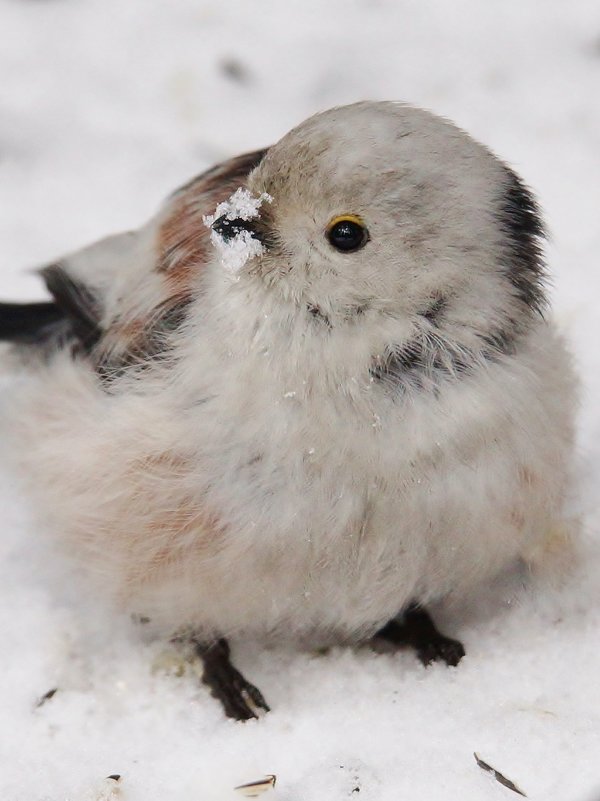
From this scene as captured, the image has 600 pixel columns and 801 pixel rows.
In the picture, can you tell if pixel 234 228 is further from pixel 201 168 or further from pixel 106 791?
pixel 201 168

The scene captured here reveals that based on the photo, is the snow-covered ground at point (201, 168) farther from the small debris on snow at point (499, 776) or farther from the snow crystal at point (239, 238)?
the snow crystal at point (239, 238)

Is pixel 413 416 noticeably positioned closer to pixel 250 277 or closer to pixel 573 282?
pixel 250 277

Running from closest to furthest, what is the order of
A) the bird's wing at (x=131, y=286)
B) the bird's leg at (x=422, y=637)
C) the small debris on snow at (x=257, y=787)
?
the small debris on snow at (x=257, y=787) → the bird's wing at (x=131, y=286) → the bird's leg at (x=422, y=637)

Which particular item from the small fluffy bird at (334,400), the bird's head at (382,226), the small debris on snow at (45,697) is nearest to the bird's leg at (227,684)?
the small fluffy bird at (334,400)

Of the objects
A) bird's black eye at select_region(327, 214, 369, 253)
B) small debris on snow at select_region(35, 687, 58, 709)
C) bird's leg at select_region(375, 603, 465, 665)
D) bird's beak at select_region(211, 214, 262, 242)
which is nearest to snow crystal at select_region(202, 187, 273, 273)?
bird's beak at select_region(211, 214, 262, 242)

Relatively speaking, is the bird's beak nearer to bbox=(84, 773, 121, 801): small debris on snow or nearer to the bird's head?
the bird's head

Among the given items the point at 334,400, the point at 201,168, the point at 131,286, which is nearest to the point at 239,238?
the point at 334,400

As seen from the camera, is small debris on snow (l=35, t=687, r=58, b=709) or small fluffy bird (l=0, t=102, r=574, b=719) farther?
small debris on snow (l=35, t=687, r=58, b=709)
